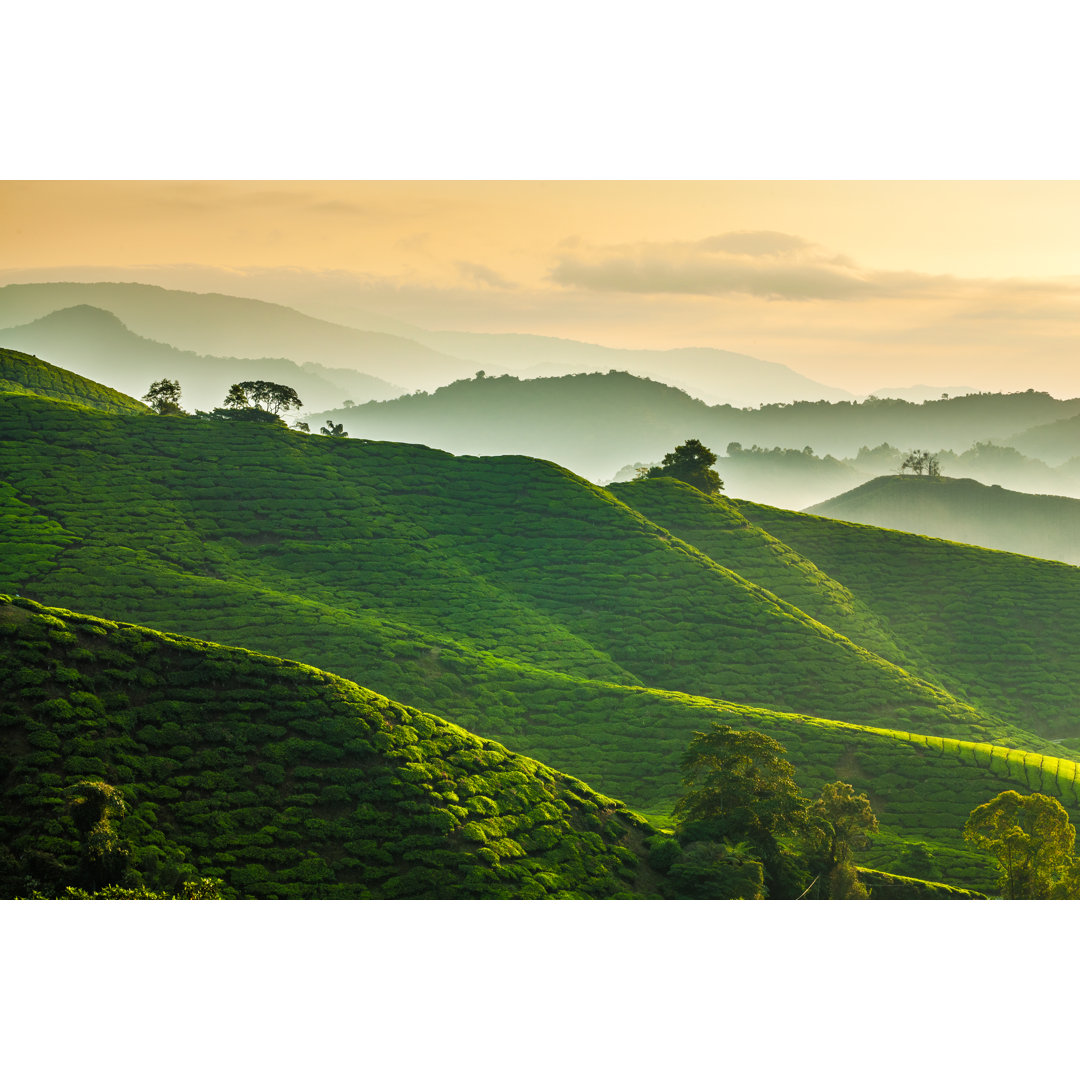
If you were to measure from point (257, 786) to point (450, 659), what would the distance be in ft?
34.4

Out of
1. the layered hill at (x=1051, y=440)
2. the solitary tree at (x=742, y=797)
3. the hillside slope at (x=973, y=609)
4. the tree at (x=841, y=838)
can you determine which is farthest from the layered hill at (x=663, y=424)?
the tree at (x=841, y=838)

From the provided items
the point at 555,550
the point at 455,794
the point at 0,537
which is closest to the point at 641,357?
the point at 555,550

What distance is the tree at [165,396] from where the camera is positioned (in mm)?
46125

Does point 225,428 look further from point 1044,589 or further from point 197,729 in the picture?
point 1044,589

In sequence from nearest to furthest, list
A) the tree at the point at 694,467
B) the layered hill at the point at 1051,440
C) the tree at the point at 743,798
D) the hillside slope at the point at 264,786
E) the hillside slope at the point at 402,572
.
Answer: the hillside slope at the point at 264,786
the tree at the point at 743,798
the hillside slope at the point at 402,572
the tree at the point at 694,467
the layered hill at the point at 1051,440

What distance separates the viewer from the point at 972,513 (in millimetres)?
78500

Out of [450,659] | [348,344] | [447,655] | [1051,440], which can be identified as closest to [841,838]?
[450,659]

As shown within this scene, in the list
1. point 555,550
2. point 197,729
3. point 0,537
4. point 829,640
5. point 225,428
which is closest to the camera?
point 197,729

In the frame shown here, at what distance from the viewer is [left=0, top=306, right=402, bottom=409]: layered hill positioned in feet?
145

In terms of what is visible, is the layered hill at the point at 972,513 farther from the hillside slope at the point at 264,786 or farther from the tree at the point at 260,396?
the hillside slope at the point at 264,786

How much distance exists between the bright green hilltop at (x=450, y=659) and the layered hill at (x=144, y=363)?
12.5ft

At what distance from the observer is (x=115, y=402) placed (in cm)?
4525

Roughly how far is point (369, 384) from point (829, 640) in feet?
100.0

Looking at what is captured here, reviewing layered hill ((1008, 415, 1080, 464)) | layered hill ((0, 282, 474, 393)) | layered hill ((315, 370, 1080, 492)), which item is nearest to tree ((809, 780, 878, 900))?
layered hill ((0, 282, 474, 393))
